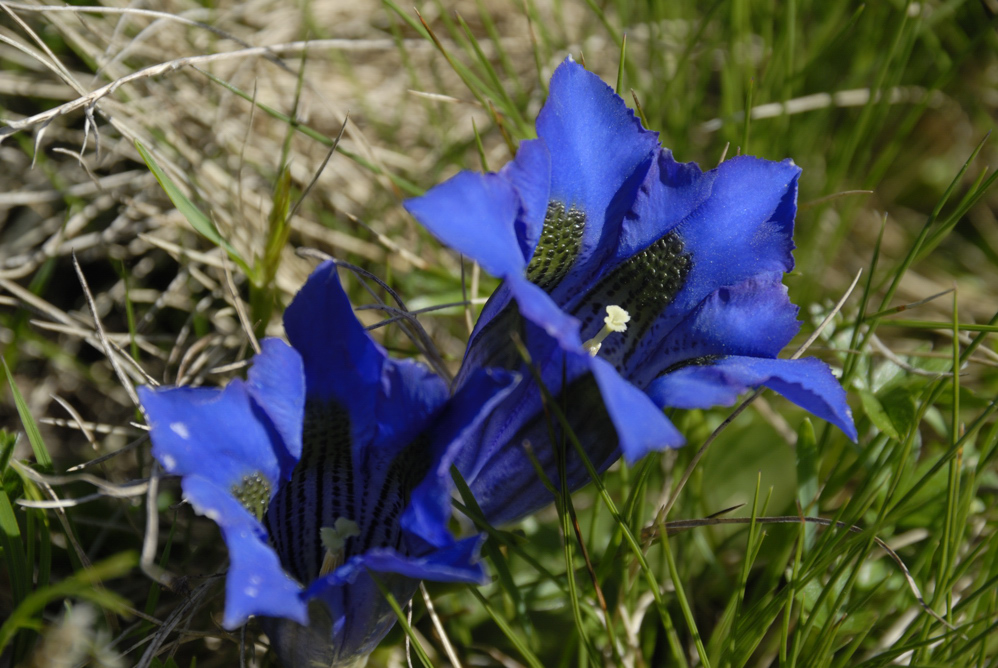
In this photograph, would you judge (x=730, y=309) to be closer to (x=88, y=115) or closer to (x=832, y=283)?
(x=88, y=115)

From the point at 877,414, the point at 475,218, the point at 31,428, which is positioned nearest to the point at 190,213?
the point at 31,428

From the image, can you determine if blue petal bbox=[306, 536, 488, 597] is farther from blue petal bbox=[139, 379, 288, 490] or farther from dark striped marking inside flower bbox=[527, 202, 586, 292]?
dark striped marking inside flower bbox=[527, 202, 586, 292]

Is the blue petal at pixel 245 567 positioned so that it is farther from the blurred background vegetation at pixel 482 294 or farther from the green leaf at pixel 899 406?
the green leaf at pixel 899 406

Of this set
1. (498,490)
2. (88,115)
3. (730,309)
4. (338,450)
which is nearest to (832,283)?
(730,309)

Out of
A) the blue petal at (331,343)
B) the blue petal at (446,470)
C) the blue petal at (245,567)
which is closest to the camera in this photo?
the blue petal at (245,567)

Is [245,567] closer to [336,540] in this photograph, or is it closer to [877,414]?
[336,540]

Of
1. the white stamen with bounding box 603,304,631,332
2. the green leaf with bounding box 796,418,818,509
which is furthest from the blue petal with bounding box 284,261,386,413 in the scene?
the green leaf with bounding box 796,418,818,509

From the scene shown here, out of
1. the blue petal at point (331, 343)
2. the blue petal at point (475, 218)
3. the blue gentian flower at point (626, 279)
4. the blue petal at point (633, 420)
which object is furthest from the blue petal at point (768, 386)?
the blue petal at point (331, 343)
